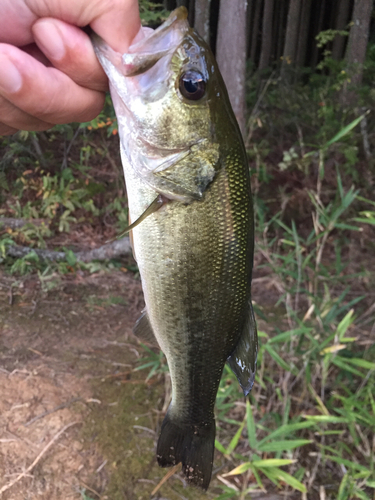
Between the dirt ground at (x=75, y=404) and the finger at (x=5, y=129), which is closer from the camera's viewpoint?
the finger at (x=5, y=129)

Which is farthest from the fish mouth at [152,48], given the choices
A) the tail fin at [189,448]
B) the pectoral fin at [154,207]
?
the tail fin at [189,448]

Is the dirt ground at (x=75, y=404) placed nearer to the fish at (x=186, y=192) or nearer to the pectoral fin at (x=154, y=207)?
the fish at (x=186, y=192)

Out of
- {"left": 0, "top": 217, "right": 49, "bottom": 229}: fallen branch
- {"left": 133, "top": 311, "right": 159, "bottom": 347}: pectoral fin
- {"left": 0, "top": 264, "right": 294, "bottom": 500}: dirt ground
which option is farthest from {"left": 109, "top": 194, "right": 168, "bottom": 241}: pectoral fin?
{"left": 0, "top": 217, "right": 49, "bottom": 229}: fallen branch

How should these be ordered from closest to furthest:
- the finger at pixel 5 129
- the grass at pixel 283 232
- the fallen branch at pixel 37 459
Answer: the finger at pixel 5 129 < the fallen branch at pixel 37 459 < the grass at pixel 283 232

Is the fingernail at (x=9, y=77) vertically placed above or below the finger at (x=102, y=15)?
below

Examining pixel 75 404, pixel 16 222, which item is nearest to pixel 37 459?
pixel 75 404

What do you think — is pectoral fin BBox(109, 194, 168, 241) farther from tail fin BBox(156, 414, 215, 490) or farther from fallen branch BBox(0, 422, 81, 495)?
fallen branch BBox(0, 422, 81, 495)

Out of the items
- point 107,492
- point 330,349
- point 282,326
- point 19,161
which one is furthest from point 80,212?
point 330,349

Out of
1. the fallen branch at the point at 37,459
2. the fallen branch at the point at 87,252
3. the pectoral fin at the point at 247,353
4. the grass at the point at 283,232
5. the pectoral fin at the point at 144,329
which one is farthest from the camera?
the fallen branch at the point at 87,252
